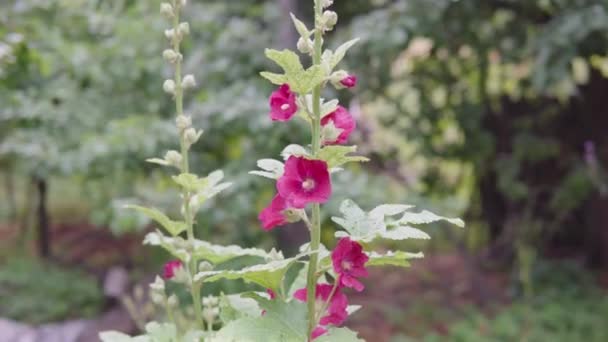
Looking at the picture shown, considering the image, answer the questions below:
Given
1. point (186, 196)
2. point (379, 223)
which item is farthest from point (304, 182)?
point (186, 196)

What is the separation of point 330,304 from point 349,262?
92mm

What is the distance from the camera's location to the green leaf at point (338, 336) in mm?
931

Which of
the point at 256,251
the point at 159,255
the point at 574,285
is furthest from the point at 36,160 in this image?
the point at 574,285

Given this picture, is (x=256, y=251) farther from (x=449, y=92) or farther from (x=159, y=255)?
(x=159, y=255)

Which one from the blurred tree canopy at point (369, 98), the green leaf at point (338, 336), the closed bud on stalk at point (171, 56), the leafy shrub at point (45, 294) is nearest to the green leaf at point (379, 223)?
the green leaf at point (338, 336)

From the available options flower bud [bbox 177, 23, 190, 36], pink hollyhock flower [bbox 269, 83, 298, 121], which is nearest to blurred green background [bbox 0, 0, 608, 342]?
flower bud [bbox 177, 23, 190, 36]

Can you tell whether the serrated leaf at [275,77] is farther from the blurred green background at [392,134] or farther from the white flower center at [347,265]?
the blurred green background at [392,134]

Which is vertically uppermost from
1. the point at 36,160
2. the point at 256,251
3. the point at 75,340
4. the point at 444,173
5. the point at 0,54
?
the point at 0,54

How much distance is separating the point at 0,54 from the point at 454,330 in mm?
2185

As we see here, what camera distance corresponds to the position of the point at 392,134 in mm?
3783

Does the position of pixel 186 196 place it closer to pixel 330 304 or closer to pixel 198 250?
pixel 198 250

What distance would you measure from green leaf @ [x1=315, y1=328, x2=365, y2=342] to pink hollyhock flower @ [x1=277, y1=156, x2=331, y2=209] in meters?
0.17

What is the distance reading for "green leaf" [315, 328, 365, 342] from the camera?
3.05 ft

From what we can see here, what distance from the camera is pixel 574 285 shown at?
3.86 metres
